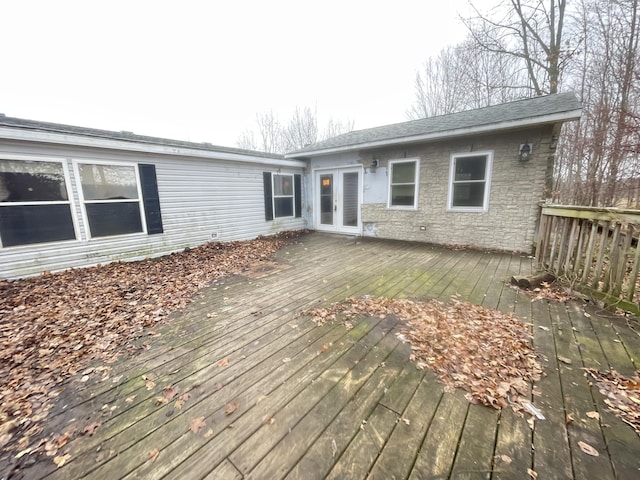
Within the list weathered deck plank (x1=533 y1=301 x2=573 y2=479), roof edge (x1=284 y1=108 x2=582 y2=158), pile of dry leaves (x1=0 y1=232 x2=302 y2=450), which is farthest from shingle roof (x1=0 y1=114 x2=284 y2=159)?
weathered deck plank (x1=533 y1=301 x2=573 y2=479)

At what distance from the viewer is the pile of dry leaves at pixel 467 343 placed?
195 cm

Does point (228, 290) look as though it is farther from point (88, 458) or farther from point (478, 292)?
point (478, 292)

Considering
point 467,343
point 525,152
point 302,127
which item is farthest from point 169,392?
point 302,127

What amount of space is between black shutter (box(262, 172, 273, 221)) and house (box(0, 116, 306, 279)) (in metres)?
0.30

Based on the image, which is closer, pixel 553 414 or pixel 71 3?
pixel 553 414

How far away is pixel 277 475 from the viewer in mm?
1354

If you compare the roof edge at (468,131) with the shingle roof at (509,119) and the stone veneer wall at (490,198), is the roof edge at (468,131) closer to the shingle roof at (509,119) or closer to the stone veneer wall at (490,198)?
the shingle roof at (509,119)

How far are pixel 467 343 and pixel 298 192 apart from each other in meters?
7.97

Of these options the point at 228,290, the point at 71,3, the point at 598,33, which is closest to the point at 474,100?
the point at 598,33

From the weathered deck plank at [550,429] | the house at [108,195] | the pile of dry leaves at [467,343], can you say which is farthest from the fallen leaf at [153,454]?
the house at [108,195]

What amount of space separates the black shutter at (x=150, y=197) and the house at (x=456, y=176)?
472 cm

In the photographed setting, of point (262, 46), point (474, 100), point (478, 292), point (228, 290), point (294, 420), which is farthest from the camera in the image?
point (262, 46)

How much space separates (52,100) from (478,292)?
24.4 meters

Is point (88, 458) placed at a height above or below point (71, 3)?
below
